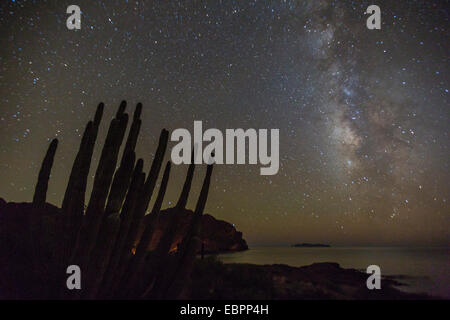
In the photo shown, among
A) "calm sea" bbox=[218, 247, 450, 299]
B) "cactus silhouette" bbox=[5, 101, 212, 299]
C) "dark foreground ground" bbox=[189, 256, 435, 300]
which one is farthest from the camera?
"calm sea" bbox=[218, 247, 450, 299]

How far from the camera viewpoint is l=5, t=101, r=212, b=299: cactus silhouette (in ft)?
17.2

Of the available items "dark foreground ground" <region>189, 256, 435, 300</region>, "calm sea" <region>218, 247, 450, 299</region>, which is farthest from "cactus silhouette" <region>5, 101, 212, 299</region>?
"calm sea" <region>218, 247, 450, 299</region>

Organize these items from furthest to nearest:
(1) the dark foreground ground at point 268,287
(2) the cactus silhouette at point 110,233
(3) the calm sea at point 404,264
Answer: (3) the calm sea at point 404,264 < (1) the dark foreground ground at point 268,287 < (2) the cactus silhouette at point 110,233

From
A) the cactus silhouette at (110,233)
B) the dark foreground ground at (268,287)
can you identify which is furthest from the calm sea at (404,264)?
the cactus silhouette at (110,233)

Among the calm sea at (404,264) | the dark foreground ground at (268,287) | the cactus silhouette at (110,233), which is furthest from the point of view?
the calm sea at (404,264)

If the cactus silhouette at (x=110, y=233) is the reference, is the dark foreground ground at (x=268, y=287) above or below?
below

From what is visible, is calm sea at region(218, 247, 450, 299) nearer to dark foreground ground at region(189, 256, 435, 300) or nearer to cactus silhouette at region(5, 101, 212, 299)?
dark foreground ground at region(189, 256, 435, 300)

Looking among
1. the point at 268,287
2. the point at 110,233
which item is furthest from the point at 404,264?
the point at 110,233

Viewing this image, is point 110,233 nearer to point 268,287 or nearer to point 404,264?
point 268,287

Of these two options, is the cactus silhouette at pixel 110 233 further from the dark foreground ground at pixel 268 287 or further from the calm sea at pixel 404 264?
the calm sea at pixel 404 264

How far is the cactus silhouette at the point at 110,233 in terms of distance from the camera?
5.25 m

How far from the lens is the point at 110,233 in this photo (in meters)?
5.20
